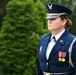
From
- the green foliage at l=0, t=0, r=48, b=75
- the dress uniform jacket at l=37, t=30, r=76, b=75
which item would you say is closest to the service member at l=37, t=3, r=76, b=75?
the dress uniform jacket at l=37, t=30, r=76, b=75

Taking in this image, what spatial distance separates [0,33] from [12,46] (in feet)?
1.63

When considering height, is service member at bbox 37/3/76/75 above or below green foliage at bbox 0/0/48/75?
above

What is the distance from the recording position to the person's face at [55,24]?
3.63 metres

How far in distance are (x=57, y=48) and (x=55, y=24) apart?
239 millimetres

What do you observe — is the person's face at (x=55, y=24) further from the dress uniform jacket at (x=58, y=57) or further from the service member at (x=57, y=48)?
the dress uniform jacket at (x=58, y=57)

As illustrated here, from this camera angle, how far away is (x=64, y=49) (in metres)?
3.68

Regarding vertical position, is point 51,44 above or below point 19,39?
above

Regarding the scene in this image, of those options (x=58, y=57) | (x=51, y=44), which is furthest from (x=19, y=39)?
(x=58, y=57)

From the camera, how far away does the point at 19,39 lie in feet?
28.6

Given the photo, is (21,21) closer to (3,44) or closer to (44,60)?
(3,44)

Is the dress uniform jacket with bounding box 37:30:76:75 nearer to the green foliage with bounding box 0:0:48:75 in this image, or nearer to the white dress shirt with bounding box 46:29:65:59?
the white dress shirt with bounding box 46:29:65:59

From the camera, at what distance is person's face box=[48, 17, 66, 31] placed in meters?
3.63

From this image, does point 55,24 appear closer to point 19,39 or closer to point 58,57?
point 58,57

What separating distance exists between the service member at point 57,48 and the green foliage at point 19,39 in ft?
15.1
